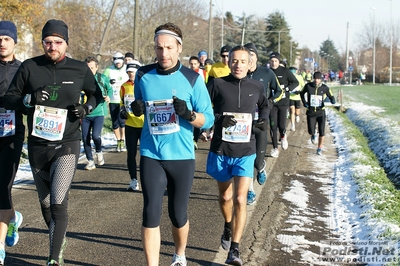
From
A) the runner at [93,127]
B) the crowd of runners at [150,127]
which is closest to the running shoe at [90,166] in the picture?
the runner at [93,127]

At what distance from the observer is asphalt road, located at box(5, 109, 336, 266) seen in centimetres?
581

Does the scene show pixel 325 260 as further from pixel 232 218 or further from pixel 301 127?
pixel 301 127

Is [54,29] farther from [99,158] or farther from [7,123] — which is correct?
[99,158]

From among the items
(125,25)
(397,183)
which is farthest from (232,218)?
(125,25)

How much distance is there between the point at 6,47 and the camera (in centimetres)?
568

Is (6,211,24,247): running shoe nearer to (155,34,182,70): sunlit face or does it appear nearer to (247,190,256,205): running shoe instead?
(155,34,182,70): sunlit face

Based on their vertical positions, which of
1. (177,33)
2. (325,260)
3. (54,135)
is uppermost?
(177,33)

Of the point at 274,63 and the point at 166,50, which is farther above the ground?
the point at 274,63

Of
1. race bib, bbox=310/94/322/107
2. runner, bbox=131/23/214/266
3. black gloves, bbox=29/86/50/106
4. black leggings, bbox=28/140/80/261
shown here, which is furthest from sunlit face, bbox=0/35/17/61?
race bib, bbox=310/94/322/107

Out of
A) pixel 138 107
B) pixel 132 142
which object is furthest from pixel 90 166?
pixel 138 107

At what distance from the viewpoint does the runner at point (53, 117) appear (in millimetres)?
5047

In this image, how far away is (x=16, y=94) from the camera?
5176mm

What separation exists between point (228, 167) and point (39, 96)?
205 centimetres

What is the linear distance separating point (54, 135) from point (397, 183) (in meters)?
7.68
